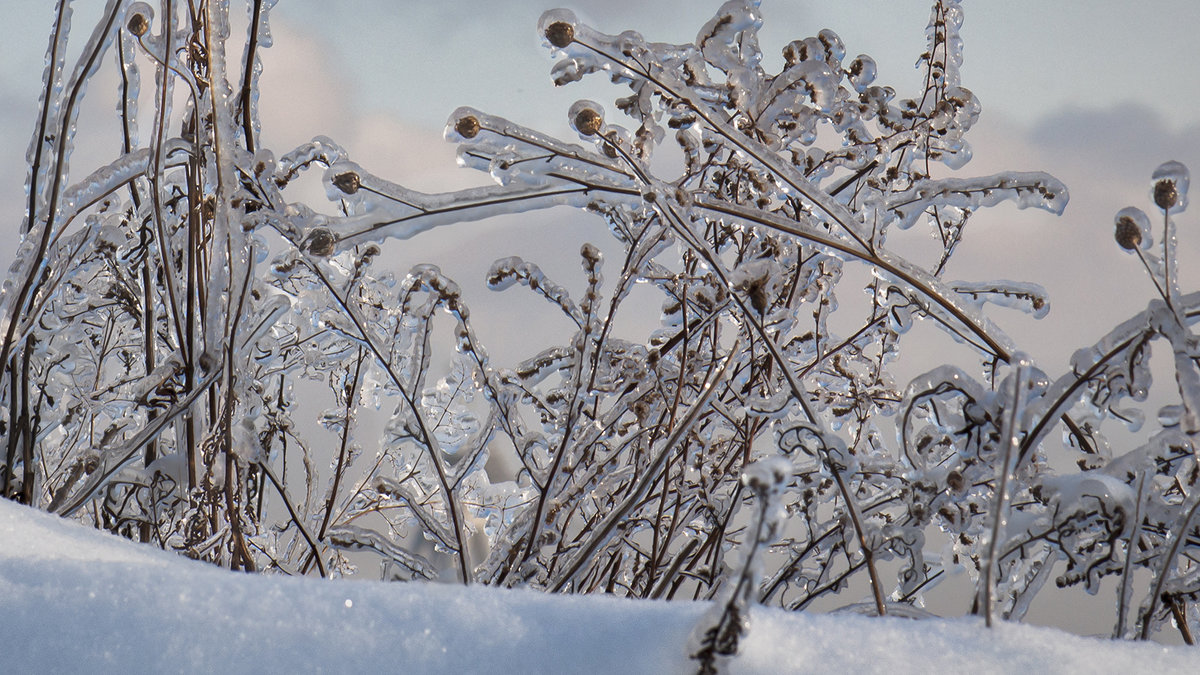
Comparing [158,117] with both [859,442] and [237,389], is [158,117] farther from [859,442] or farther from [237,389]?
[859,442]

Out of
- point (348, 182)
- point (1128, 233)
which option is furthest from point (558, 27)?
point (1128, 233)

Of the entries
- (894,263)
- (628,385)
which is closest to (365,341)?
(628,385)

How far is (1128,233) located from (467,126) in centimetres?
65

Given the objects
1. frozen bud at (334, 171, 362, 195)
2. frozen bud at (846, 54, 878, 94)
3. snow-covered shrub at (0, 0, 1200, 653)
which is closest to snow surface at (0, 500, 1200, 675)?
snow-covered shrub at (0, 0, 1200, 653)

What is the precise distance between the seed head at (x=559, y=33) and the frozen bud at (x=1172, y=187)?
0.58 metres

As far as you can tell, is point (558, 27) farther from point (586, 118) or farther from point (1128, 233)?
point (1128, 233)

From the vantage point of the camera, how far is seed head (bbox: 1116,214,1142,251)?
76 centimetres

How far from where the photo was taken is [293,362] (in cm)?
195

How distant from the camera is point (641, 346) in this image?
159 cm

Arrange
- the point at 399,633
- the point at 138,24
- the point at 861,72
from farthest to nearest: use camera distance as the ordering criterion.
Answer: the point at 861,72 < the point at 138,24 < the point at 399,633

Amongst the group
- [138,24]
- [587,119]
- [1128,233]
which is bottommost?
[1128,233]

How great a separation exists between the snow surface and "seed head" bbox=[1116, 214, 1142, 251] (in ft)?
1.28

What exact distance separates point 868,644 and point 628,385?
1.03 meters

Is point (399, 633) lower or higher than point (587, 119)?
lower
